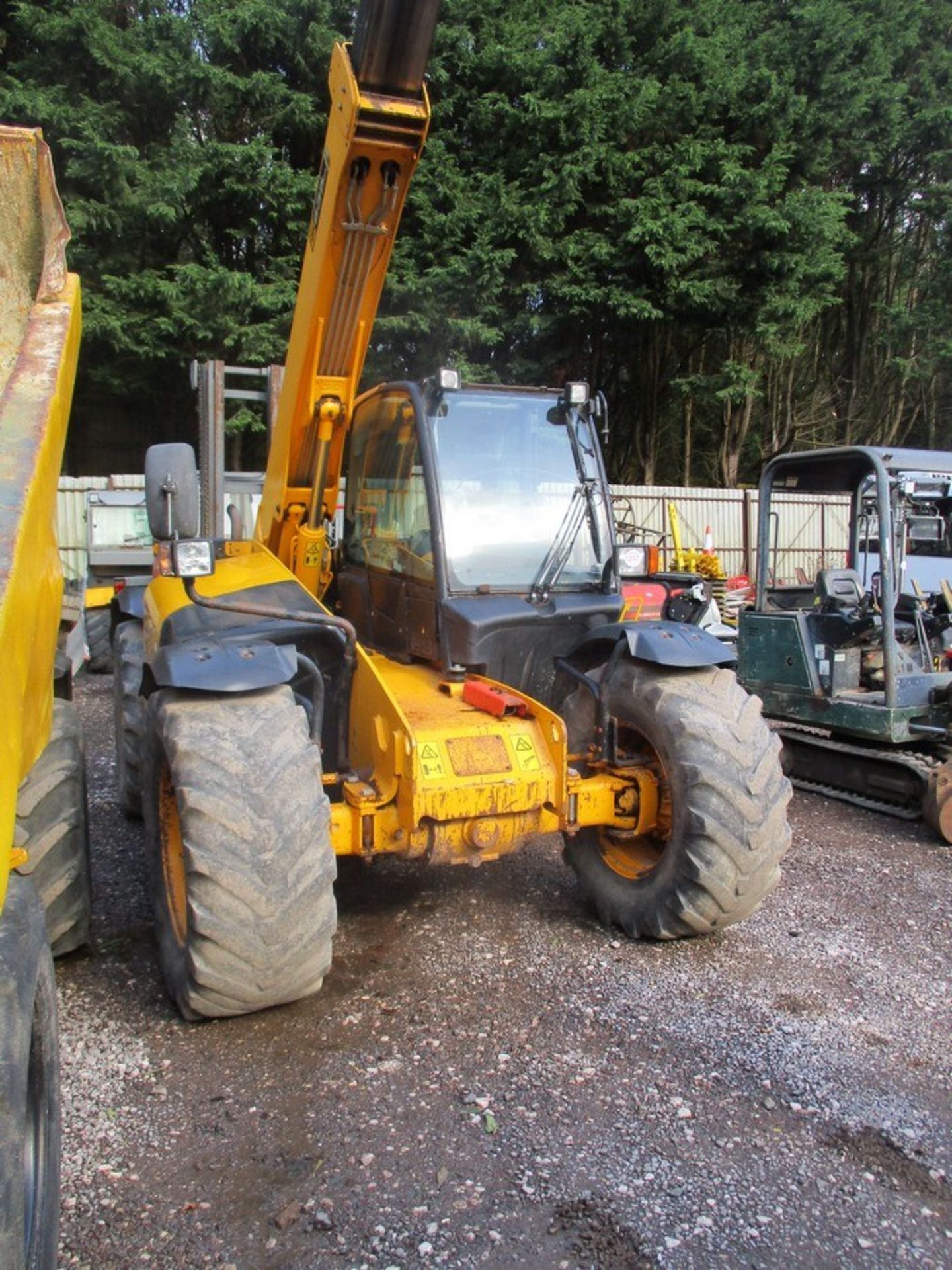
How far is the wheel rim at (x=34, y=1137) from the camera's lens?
1972 mm

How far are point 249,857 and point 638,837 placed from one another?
6.24ft

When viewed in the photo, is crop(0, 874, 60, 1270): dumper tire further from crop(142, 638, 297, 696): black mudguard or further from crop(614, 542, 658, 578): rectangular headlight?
crop(614, 542, 658, 578): rectangular headlight

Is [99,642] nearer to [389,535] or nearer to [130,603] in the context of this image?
[130,603]

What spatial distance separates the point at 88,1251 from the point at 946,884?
4472 millimetres

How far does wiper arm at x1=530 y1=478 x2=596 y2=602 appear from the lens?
464 centimetres

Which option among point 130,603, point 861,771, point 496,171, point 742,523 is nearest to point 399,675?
point 130,603

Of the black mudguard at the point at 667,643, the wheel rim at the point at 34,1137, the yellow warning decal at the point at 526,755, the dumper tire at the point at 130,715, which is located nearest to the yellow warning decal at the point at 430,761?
the yellow warning decal at the point at 526,755

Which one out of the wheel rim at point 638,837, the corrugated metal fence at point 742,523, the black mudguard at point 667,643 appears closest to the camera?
the black mudguard at point 667,643

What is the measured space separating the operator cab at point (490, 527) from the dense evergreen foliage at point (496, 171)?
508 inches

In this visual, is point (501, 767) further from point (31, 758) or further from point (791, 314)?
point (791, 314)

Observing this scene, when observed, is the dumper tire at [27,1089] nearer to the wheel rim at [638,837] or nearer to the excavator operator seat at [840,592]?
the wheel rim at [638,837]

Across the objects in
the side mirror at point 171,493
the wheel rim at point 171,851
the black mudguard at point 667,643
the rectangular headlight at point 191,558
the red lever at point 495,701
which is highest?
the side mirror at point 171,493

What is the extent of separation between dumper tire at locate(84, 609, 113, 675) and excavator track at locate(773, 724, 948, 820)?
7635 mm

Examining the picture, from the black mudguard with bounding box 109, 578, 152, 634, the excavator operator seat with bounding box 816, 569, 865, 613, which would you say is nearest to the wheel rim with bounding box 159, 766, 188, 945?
the black mudguard with bounding box 109, 578, 152, 634
